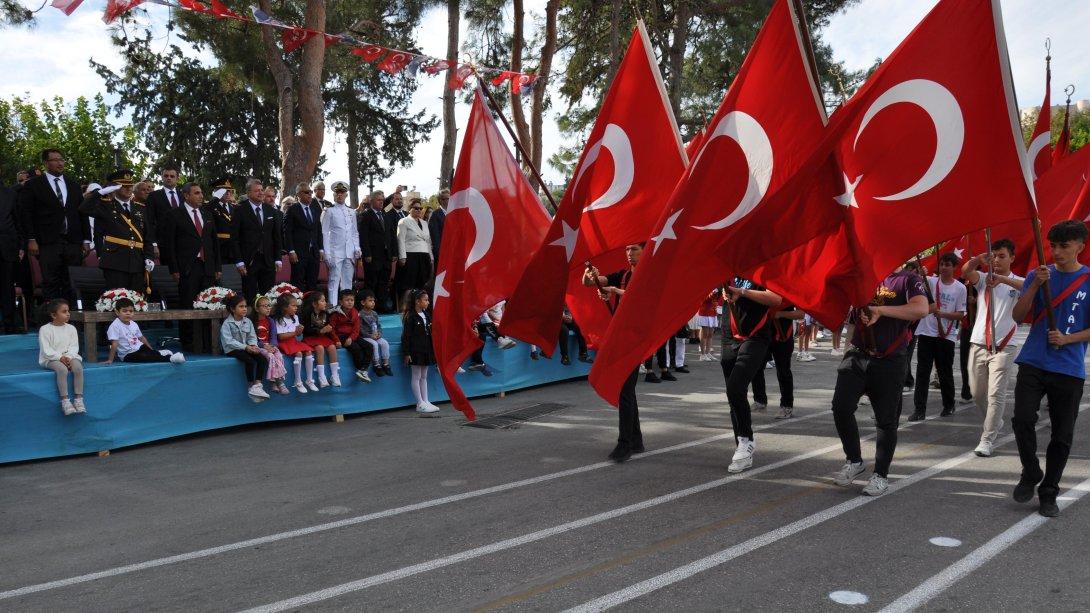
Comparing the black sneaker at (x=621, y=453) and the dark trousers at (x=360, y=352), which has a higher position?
the dark trousers at (x=360, y=352)

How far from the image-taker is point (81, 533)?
5391 mm

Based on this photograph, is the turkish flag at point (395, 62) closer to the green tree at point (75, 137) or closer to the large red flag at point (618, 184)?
the large red flag at point (618, 184)

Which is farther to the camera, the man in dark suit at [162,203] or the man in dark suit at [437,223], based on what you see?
the man in dark suit at [437,223]

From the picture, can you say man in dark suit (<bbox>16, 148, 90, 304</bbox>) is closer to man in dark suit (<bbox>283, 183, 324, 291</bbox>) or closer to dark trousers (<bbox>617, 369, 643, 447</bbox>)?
man in dark suit (<bbox>283, 183, 324, 291</bbox>)

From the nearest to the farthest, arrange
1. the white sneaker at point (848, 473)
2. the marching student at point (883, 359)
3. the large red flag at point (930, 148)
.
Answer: the large red flag at point (930, 148) < the marching student at point (883, 359) < the white sneaker at point (848, 473)

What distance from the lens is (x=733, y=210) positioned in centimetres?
545

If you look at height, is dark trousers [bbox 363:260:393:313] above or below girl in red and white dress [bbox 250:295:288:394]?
above

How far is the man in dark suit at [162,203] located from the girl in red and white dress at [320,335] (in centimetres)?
201

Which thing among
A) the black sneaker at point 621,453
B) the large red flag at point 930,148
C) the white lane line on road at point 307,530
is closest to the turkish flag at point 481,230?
the white lane line on road at point 307,530

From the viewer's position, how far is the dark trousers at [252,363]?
891 cm

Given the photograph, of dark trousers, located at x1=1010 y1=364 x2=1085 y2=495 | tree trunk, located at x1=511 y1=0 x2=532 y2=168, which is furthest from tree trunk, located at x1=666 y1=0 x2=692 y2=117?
dark trousers, located at x1=1010 y1=364 x2=1085 y2=495

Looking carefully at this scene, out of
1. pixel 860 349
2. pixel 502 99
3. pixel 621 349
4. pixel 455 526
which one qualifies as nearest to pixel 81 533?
pixel 455 526

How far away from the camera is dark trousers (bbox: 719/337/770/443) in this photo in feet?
22.2

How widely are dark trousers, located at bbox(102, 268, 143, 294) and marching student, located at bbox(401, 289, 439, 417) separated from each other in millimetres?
3137
